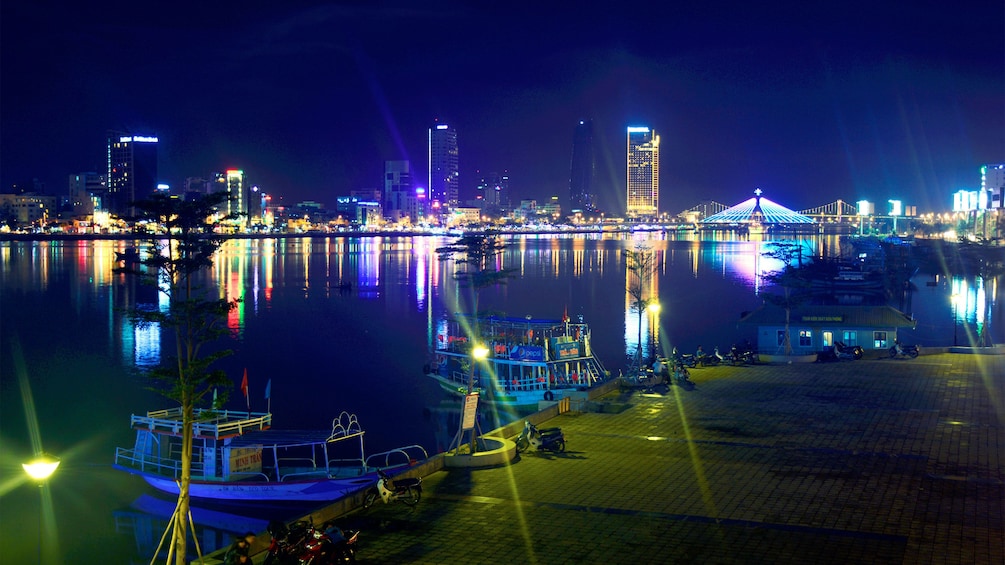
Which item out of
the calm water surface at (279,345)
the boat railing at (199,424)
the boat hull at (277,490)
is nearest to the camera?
the boat hull at (277,490)

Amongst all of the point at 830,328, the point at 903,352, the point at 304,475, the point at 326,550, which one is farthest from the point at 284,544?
the point at 830,328

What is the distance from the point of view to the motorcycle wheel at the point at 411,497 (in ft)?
34.5

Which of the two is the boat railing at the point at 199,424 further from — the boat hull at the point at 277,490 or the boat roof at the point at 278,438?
the boat hull at the point at 277,490

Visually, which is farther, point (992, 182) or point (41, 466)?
Answer: point (992, 182)

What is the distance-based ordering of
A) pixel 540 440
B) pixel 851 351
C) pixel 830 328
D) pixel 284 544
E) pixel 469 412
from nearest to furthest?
pixel 284 544
pixel 469 412
pixel 540 440
pixel 851 351
pixel 830 328

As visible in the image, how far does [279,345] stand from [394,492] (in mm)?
28476

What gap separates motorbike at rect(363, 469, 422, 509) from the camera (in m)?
10.4

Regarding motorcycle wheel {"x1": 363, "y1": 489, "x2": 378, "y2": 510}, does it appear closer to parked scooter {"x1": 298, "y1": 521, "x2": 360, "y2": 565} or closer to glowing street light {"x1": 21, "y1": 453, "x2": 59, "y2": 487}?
parked scooter {"x1": 298, "y1": 521, "x2": 360, "y2": 565}

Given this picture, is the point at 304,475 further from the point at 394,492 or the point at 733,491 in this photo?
the point at 733,491

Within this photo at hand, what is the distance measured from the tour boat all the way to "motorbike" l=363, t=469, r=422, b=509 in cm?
442

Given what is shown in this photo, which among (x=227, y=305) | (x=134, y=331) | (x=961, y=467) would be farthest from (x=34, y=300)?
(x=961, y=467)

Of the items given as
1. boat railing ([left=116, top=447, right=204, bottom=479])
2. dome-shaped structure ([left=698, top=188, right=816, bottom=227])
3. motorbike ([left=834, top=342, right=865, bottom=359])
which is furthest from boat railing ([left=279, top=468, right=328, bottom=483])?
dome-shaped structure ([left=698, top=188, right=816, bottom=227])

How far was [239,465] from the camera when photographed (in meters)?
16.5

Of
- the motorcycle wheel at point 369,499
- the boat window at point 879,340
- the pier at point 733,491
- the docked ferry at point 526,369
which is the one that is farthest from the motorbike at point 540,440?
the boat window at point 879,340
